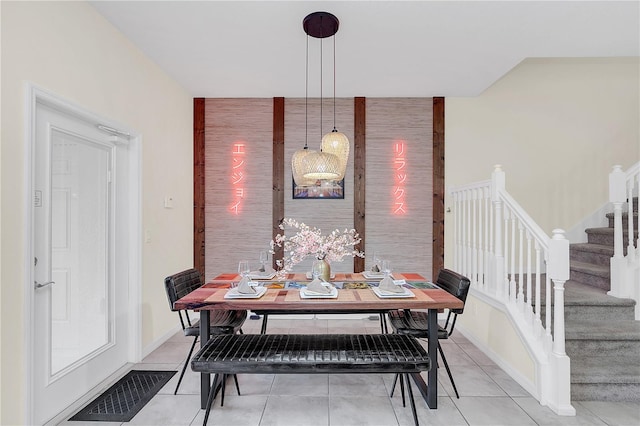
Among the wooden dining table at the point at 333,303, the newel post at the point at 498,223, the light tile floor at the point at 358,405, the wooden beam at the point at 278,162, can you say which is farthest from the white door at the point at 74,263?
the newel post at the point at 498,223

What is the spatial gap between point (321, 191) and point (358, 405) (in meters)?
2.55

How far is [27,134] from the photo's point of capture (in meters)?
1.87

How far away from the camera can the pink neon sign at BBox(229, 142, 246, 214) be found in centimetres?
427

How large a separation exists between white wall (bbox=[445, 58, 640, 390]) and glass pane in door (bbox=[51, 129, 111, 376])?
379 cm

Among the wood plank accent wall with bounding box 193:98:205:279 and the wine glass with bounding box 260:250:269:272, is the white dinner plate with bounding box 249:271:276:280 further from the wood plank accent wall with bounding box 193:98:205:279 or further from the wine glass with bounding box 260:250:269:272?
the wood plank accent wall with bounding box 193:98:205:279

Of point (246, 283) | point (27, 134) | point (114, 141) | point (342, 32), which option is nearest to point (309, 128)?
point (342, 32)

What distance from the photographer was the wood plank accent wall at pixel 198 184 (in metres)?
4.25

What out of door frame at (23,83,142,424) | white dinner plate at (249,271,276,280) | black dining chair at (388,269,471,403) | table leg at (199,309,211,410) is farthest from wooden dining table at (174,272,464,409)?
door frame at (23,83,142,424)

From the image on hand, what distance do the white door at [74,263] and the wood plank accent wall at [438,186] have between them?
353cm

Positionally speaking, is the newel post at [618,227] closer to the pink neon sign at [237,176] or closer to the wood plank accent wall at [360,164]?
the wood plank accent wall at [360,164]

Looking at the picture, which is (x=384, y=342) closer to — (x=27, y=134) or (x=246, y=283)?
(x=246, y=283)

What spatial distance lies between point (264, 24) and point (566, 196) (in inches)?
163

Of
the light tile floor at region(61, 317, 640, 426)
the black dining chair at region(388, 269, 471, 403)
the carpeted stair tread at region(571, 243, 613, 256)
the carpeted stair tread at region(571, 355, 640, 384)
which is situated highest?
the carpeted stair tread at region(571, 243, 613, 256)

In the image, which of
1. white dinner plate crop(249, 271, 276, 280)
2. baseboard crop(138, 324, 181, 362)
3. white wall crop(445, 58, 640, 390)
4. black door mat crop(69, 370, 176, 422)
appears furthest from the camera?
white wall crop(445, 58, 640, 390)
